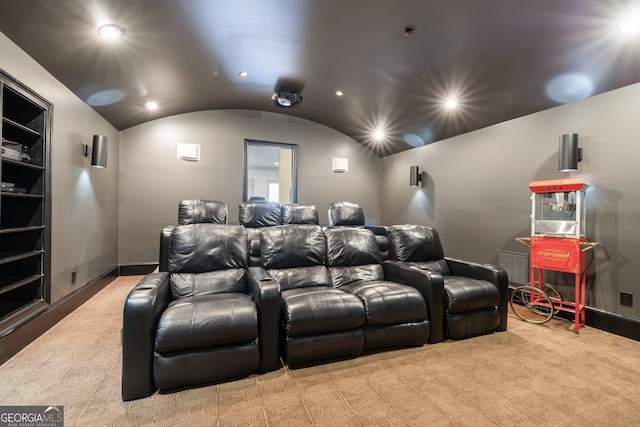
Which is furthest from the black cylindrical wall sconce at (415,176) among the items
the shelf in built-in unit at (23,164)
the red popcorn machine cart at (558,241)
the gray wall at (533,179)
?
the shelf in built-in unit at (23,164)

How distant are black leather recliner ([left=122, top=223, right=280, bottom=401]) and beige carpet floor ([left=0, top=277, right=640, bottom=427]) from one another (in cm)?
11

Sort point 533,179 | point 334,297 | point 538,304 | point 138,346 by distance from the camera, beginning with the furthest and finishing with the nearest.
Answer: point 533,179 → point 538,304 → point 334,297 → point 138,346

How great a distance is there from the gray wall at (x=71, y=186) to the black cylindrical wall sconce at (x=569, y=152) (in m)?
5.11

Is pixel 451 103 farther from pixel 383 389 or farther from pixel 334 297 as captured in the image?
pixel 383 389

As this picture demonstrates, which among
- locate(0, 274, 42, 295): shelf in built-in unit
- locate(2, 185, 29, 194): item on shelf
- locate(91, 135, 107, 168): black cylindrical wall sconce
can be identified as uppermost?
locate(91, 135, 107, 168): black cylindrical wall sconce

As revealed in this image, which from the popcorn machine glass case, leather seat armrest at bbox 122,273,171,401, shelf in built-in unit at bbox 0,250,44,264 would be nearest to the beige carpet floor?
leather seat armrest at bbox 122,273,171,401

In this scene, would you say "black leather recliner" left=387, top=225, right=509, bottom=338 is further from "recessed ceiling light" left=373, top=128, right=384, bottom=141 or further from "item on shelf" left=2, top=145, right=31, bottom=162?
"item on shelf" left=2, top=145, right=31, bottom=162

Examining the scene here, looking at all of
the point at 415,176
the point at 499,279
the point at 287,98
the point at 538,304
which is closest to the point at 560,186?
the point at 499,279

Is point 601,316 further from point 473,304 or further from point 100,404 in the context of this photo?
point 100,404

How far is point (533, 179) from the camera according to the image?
3.60 m

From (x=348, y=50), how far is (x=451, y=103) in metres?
1.75

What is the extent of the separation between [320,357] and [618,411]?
1.83 meters

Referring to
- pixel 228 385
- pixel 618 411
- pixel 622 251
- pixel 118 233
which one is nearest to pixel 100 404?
pixel 228 385

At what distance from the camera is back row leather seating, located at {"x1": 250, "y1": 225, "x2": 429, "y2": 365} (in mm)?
2133
